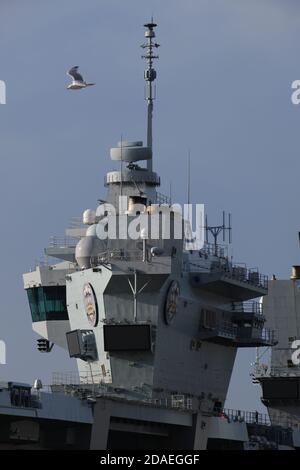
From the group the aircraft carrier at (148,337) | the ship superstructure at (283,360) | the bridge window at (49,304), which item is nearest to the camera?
the aircraft carrier at (148,337)

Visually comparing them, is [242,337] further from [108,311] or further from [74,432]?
[74,432]

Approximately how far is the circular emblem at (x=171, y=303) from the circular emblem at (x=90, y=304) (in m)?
3.99

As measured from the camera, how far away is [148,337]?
84500mm

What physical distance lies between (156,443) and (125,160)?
68.8ft

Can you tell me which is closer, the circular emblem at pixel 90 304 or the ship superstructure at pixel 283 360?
the circular emblem at pixel 90 304

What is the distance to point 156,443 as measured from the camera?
8506 centimetres

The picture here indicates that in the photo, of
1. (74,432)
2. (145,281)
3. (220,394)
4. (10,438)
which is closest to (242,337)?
(220,394)

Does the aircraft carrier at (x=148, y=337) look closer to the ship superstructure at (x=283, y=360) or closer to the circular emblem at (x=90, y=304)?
the circular emblem at (x=90, y=304)

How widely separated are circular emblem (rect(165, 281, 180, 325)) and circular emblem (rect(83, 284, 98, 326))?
399cm

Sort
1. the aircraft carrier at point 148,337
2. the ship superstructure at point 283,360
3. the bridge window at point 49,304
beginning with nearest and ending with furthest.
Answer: the aircraft carrier at point 148,337 → the bridge window at point 49,304 → the ship superstructure at point 283,360

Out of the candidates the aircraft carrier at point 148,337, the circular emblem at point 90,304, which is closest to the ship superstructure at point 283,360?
the aircraft carrier at point 148,337

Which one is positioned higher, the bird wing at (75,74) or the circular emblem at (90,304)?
the bird wing at (75,74)

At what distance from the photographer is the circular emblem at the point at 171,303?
282 feet

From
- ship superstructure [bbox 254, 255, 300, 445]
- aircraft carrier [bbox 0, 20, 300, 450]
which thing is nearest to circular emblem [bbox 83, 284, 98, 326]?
aircraft carrier [bbox 0, 20, 300, 450]
